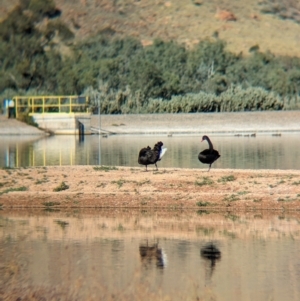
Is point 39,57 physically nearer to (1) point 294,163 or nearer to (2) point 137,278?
(1) point 294,163

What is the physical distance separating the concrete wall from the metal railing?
777mm

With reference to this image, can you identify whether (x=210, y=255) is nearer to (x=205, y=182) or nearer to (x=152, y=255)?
(x=152, y=255)

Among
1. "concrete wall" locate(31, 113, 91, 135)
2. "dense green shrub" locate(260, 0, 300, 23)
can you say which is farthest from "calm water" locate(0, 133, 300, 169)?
"dense green shrub" locate(260, 0, 300, 23)

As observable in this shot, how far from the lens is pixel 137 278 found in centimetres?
1242

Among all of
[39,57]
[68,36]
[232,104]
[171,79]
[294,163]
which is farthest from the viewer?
A: [68,36]

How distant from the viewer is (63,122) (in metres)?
54.7

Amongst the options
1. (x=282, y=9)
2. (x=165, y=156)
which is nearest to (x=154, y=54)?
(x=282, y=9)

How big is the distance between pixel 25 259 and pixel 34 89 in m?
59.6

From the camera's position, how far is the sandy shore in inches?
732

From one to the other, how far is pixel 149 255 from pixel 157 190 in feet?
17.6

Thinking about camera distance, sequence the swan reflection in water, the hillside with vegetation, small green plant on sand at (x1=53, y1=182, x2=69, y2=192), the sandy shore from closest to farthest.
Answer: the swan reflection in water → the sandy shore → small green plant on sand at (x1=53, y1=182, x2=69, y2=192) → the hillside with vegetation

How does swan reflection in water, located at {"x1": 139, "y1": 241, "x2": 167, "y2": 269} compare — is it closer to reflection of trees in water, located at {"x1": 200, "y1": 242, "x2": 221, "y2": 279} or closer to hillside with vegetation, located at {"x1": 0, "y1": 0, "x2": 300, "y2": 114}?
reflection of trees in water, located at {"x1": 200, "y1": 242, "x2": 221, "y2": 279}

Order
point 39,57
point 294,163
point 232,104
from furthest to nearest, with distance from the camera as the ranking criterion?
point 39,57 < point 232,104 < point 294,163

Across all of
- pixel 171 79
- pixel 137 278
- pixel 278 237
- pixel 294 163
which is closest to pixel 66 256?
pixel 137 278
